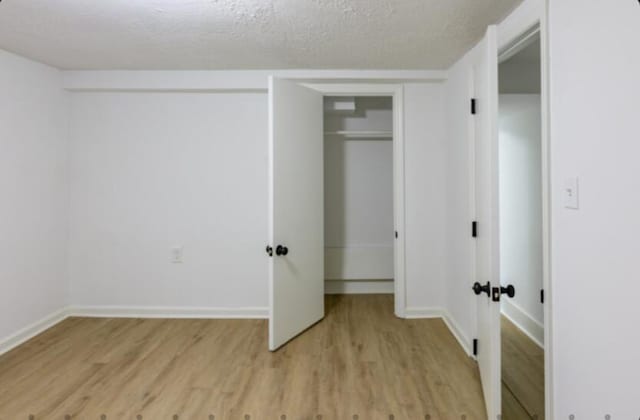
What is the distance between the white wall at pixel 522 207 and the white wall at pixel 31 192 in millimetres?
4039

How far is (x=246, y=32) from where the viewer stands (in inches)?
84.0

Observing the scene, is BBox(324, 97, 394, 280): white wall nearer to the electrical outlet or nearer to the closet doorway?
the closet doorway

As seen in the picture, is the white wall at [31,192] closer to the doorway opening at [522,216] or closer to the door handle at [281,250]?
the door handle at [281,250]

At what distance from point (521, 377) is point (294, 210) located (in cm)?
199

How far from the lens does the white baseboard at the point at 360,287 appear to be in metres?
3.82

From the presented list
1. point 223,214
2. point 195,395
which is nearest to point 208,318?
point 223,214

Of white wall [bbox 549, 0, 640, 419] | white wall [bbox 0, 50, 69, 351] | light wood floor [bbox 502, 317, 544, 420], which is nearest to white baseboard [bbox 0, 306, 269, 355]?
white wall [bbox 0, 50, 69, 351]

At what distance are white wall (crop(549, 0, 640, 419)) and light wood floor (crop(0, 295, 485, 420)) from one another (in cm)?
77

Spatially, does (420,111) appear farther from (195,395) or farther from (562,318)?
(195,395)

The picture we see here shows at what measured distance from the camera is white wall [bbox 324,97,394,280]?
378 centimetres

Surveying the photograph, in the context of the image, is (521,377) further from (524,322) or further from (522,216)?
(522,216)

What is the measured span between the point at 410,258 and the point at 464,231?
677mm

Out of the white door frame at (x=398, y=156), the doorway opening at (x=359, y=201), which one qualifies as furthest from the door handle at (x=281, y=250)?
the doorway opening at (x=359, y=201)

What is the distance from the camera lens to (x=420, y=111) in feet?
9.93
